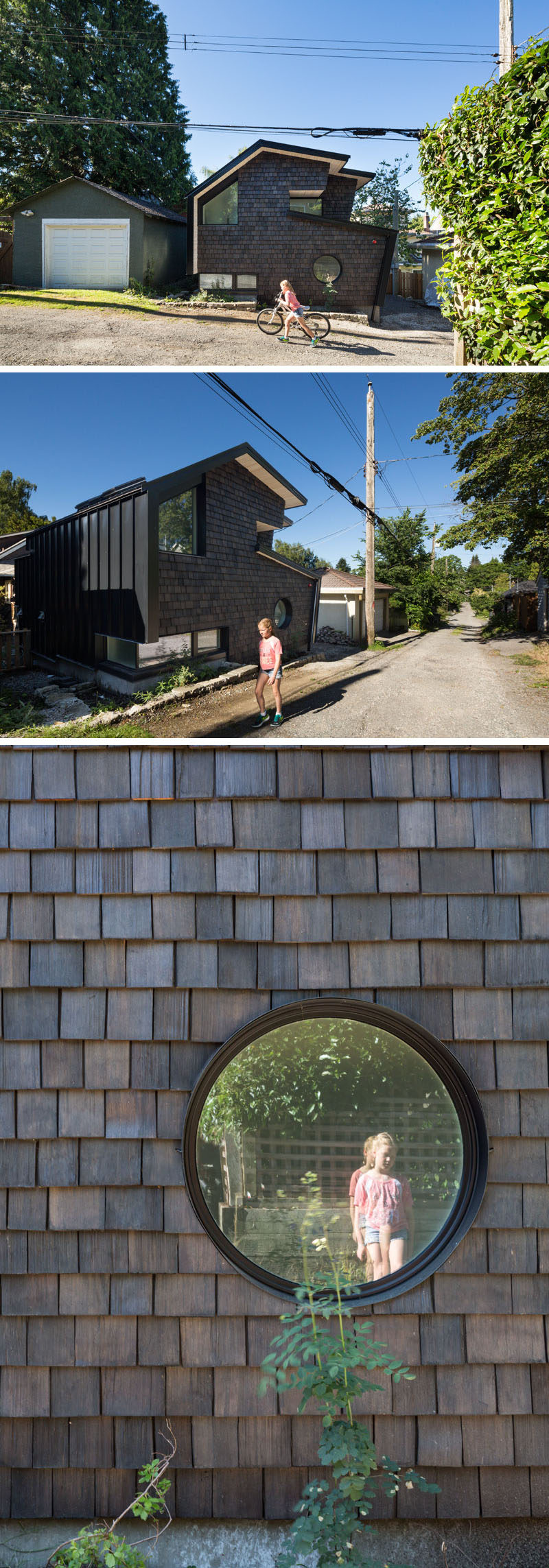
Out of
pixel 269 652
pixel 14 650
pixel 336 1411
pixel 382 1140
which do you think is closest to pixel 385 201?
pixel 269 652

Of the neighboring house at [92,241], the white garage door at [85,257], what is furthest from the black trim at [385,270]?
the white garage door at [85,257]

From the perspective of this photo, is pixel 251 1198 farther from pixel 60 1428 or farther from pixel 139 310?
pixel 139 310

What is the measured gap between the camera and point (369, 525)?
5.69 feet

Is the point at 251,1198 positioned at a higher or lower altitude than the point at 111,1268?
higher

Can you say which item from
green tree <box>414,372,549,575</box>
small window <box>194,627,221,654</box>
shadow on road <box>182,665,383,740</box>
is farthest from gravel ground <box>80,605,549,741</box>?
green tree <box>414,372,549,575</box>

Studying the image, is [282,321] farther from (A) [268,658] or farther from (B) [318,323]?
(A) [268,658]

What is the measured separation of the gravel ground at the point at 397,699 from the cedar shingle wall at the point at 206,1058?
35cm

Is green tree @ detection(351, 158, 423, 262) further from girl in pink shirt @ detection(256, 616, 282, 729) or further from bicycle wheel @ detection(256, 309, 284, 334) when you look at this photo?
girl in pink shirt @ detection(256, 616, 282, 729)

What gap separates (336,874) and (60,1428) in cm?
179

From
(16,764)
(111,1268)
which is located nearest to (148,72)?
(16,764)

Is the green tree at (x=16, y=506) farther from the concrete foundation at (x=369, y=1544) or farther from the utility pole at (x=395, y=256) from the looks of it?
the concrete foundation at (x=369, y=1544)

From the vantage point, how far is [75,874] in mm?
2264

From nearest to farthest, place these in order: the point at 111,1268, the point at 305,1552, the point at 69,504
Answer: the point at 69,504
the point at 305,1552
the point at 111,1268

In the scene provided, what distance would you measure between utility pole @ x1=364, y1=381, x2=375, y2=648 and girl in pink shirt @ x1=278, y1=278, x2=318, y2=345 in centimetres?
18
